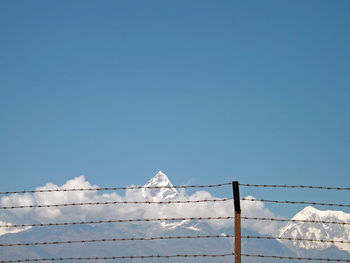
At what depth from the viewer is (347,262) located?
30.9 feet

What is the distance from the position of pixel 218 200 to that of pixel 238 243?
2.93ft

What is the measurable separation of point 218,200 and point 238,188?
437 millimetres

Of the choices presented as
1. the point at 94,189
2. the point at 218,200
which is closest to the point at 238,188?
the point at 218,200

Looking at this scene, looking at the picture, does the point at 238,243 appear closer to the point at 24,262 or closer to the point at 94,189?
the point at 94,189

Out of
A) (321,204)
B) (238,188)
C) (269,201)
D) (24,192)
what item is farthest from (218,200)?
(24,192)

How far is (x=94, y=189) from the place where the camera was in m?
9.70

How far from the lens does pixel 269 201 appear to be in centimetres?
986

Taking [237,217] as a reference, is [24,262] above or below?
below

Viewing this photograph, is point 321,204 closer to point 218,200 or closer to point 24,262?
point 218,200

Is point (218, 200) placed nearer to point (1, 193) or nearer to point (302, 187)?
point (302, 187)

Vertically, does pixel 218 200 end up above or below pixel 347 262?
above

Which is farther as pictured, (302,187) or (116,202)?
(116,202)

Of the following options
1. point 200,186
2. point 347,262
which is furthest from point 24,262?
point 347,262

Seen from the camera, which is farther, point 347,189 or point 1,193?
point 1,193
